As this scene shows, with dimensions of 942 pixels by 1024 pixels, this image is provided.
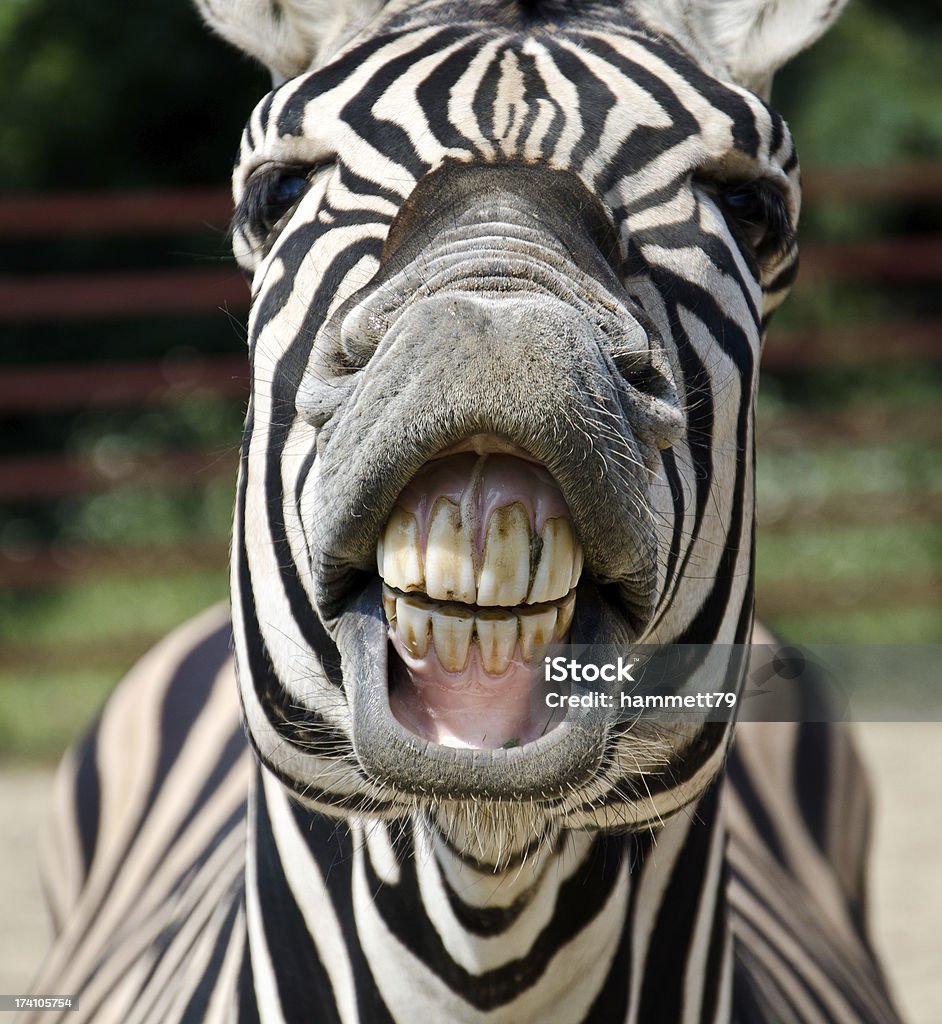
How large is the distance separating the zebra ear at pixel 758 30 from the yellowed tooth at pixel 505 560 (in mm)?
988

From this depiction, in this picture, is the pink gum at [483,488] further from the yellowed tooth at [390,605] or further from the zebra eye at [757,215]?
the zebra eye at [757,215]

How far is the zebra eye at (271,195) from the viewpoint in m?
1.76

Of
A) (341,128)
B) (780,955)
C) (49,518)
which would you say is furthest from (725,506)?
(49,518)

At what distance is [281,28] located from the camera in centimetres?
209

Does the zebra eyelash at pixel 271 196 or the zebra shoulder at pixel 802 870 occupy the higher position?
the zebra eyelash at pixel 271 196

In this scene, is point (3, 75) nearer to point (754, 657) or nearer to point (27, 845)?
point (27, 845)

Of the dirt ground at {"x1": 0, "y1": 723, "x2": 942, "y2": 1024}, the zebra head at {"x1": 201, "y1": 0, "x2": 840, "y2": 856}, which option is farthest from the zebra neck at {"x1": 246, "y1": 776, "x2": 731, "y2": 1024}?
the dirt ground at {"x1": 0, "y1": 723, "x2": 942, "y2": 1024}

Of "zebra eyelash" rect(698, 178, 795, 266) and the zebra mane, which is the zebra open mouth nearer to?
"zebra eyelash" rect(698, 178, 795, 266)

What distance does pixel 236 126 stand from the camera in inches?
439

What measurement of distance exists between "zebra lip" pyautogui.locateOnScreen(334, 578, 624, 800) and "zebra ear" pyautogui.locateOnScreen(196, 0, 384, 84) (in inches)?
38.9

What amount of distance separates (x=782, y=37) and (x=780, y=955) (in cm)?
173

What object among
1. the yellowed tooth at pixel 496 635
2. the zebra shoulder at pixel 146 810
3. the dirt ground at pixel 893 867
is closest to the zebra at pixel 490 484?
the yellowed tooth at pixel 496 635

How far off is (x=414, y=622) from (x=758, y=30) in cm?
121

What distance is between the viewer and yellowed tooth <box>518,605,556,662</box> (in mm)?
1453
